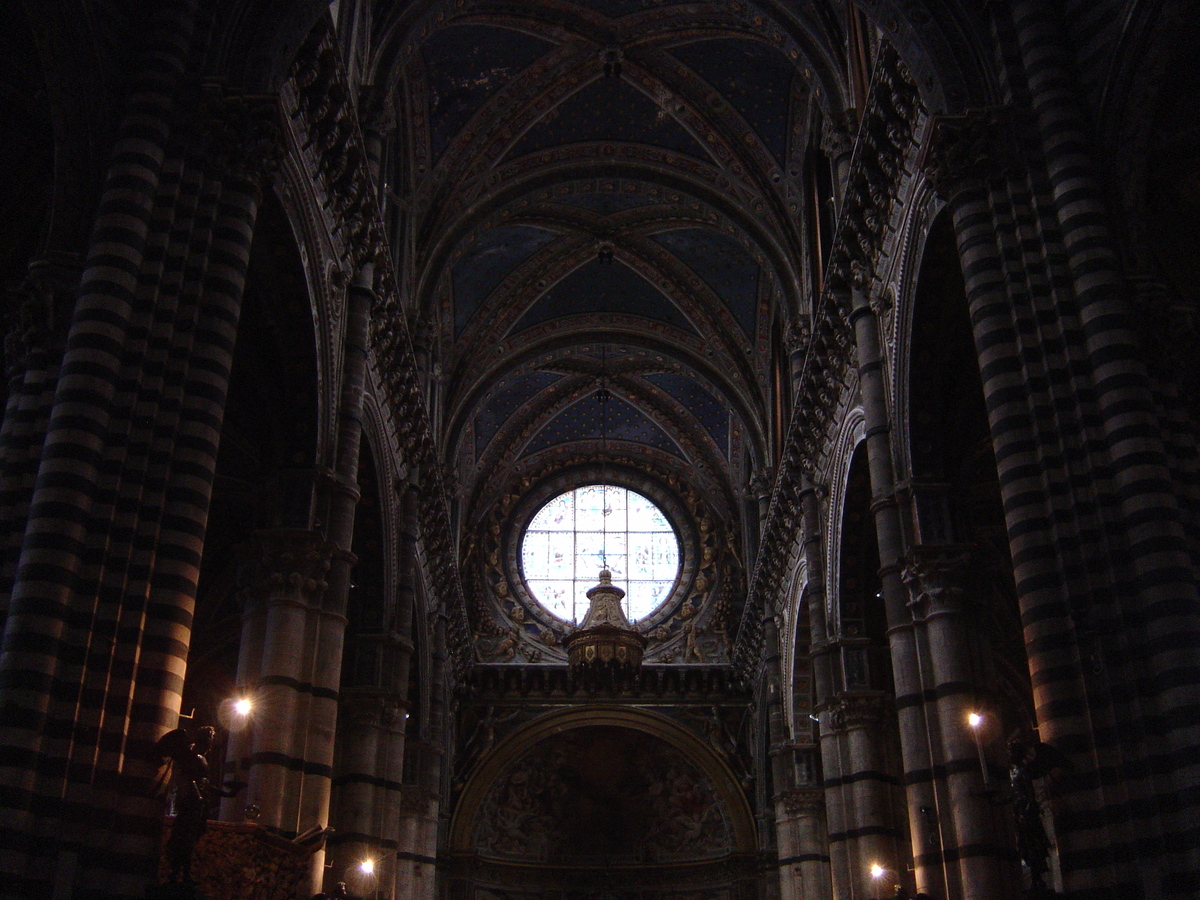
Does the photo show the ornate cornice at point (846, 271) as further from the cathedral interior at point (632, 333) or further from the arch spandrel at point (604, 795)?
the arch spandrel at point (604, 795)

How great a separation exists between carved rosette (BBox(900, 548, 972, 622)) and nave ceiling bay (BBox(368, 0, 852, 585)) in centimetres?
781

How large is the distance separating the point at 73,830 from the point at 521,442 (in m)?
25.4

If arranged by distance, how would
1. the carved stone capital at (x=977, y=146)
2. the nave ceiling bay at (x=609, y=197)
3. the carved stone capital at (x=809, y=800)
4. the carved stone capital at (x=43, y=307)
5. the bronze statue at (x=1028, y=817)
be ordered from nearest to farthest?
the bronze statue at (x=1028, y=817)
the carved stone capital at (x=43, y=307)
the carved stone capital at (x=977, y=146)
the nave ceiling bay at (x=609, y=197)
the carved stone capital at (x=809, y=800)

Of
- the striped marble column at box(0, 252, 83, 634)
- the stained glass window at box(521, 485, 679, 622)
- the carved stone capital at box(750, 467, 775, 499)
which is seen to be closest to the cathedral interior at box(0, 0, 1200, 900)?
the striped marble column at box(0, 252, 83, 634)

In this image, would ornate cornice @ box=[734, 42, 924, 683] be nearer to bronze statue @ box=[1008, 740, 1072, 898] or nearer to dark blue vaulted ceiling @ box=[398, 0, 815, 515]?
dark blue vaulted ceiling @ box=[398, 0, 815, 515]

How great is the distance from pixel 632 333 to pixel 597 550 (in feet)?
23.8

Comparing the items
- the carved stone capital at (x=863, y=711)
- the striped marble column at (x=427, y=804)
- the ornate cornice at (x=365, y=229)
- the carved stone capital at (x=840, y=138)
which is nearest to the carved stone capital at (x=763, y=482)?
the ornate cornice at (x=365, y=229)

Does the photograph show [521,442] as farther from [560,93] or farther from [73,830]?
[73,830]

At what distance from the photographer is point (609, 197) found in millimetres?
26594

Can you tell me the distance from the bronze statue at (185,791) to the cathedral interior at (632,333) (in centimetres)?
10

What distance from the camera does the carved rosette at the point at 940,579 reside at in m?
13.9

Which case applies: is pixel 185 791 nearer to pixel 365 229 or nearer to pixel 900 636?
pixel 900 636

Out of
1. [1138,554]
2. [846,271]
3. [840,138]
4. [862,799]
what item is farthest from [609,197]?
[1138,554]

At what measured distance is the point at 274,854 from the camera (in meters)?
11.6
